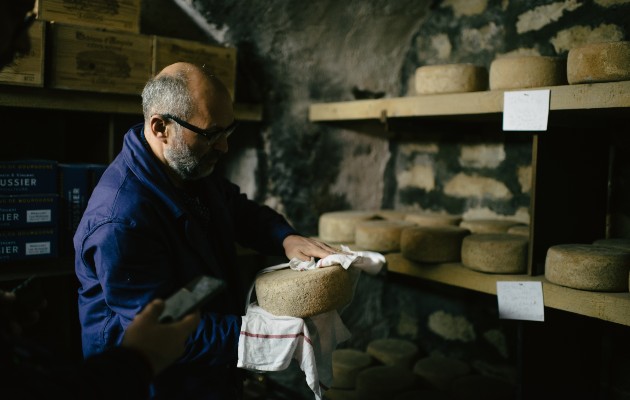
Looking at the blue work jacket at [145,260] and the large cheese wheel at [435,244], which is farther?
the large cheese wheel at [435,244]

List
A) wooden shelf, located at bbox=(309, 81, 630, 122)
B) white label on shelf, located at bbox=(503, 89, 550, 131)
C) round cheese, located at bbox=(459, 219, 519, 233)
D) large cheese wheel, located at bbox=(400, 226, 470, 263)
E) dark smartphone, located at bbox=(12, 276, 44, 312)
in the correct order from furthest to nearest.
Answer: round cheese, located at bbox=(459, 219, 519, 233)
large cheese wheel, located at bbox=(400, 226, 470, 263)
white label on shelf, located at bbox=(503, 89, 550, 131)
wooden shelf, located at bbox=(309, 81, 630, 122)
dark smartphone, located at bbox=(12, 276, 44, 312)

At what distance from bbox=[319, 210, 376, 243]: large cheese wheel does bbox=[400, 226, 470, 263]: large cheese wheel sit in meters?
0.39

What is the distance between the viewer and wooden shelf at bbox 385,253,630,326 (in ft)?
5.94

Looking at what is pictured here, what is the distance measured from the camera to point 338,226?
2729 mm

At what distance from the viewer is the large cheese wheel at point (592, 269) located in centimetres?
187

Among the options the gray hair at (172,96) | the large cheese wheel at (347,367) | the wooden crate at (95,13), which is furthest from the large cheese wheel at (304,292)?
the wooden crate at (95,13)

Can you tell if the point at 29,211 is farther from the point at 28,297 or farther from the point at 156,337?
the point at 156,337

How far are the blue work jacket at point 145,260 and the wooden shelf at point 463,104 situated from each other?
3.32ft

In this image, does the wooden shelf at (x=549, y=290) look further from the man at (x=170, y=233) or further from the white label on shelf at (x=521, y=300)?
the man at (x=170, y=233)

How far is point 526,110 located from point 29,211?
182 cm

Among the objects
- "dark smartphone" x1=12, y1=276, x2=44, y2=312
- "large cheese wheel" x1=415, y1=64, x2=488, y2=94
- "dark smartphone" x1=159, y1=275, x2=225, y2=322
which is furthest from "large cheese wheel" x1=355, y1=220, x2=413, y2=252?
"dark smartphone" x1=12, y1=276, x2=44, y2=312

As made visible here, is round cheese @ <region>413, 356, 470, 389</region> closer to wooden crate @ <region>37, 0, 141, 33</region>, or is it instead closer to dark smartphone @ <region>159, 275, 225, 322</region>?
→ dark smartphone @ <region>159, 275, 225, 322</region>

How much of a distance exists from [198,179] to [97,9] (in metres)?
0.93

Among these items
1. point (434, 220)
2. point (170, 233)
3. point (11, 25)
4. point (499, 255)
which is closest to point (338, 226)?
point (434, 220)
